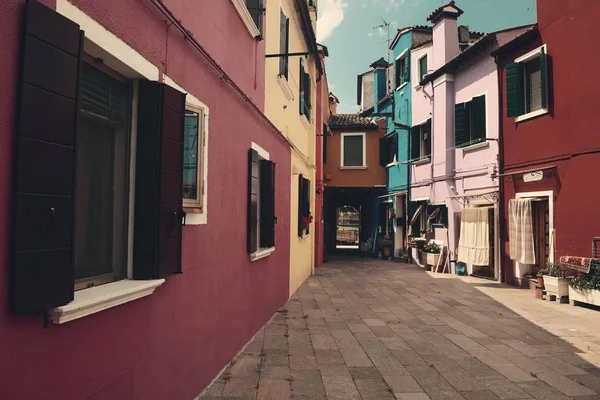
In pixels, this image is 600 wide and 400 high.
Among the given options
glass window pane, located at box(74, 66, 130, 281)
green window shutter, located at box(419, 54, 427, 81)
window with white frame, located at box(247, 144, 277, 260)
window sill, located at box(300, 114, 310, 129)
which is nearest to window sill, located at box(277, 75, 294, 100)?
window with white frame, located at box(247, 144, 277, 260)

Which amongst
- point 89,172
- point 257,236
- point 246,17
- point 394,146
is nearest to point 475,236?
point 394,146

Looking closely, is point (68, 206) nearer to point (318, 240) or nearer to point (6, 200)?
point (6, 200)

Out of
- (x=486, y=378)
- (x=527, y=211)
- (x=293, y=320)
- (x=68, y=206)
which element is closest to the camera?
(x=68, y=206)

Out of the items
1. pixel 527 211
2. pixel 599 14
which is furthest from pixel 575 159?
pixel 599 14

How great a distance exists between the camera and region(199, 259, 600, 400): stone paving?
13.6 feet

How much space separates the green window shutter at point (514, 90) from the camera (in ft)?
34.6

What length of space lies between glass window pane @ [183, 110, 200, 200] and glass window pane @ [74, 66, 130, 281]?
782 mm

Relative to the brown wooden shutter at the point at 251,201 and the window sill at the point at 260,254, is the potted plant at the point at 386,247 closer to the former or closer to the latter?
the window sill at the point at 260,254

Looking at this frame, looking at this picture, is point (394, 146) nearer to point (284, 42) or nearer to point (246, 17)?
point (284, 42)

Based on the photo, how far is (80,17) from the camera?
219 cm

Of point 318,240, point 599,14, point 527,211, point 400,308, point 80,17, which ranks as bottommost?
point 400,308

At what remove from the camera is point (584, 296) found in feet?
26.8

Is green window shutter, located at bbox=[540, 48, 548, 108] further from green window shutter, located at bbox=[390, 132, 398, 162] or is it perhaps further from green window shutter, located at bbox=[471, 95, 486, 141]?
green window shutter, located at bbox=[390, 132, 398, 162]

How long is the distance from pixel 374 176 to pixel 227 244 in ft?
51.8
